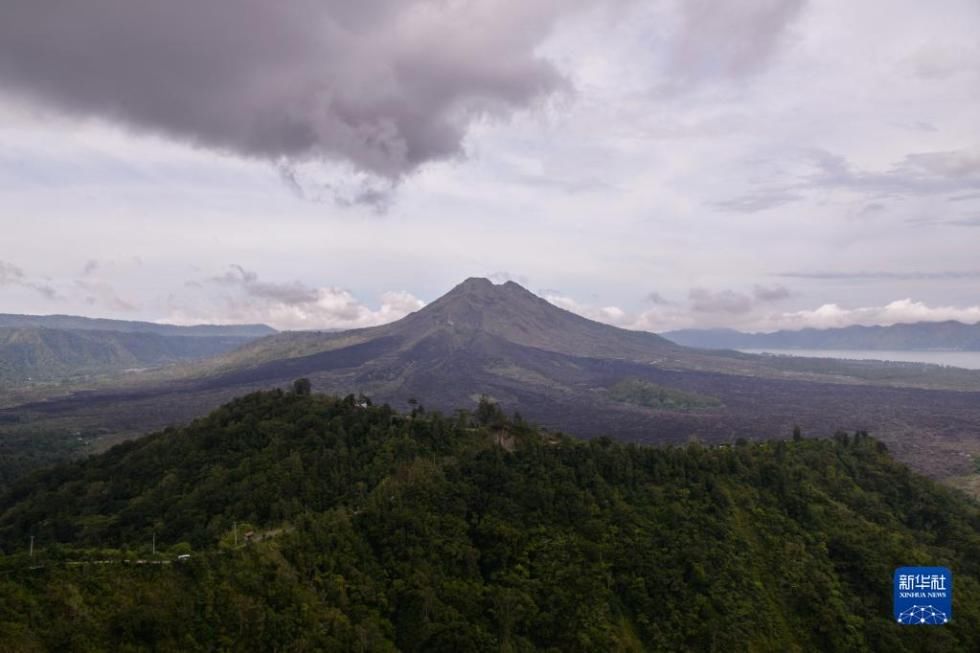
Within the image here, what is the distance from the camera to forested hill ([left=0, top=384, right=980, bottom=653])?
31.5 meters

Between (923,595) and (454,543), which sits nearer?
(923,595)

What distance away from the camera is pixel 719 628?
41.4 meters

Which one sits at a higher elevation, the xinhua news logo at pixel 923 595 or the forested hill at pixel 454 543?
the xinhua news logo at pixel 923 595

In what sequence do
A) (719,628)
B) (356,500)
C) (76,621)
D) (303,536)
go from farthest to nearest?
(356,500) < (719,628) < (303,536) < (76,621)

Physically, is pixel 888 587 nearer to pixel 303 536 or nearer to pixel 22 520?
pixel 303 536

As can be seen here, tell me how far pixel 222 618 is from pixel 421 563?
12.8 meters

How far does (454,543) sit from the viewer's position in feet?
140

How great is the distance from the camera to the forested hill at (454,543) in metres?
31.5


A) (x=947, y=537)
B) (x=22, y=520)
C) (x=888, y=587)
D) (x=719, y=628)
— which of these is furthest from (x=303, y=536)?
(x=947, y=537)

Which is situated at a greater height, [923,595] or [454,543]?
[923,595]

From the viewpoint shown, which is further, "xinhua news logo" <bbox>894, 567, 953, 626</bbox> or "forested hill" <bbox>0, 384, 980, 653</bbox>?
"forested hill" <bbox>0, 384, 980, 653</bbox>

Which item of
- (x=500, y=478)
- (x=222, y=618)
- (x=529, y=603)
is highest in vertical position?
(x=500, y=478)

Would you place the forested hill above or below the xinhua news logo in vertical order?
below

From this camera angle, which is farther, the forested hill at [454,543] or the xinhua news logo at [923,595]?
the forested hill at [454,543]
